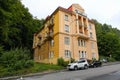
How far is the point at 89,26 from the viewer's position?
2007 inches

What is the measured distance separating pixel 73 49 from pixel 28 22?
2047cm

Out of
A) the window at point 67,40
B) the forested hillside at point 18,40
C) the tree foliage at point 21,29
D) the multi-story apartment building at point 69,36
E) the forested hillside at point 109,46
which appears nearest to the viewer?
the forested hillside at point 18,40

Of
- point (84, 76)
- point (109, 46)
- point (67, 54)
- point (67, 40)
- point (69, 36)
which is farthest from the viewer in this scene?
point (109, 46)

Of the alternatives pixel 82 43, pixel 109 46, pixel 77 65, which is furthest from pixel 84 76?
pixel 109 46

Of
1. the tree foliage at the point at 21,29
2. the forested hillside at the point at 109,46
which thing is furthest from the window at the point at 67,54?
the forested hillside at the point at 109,46

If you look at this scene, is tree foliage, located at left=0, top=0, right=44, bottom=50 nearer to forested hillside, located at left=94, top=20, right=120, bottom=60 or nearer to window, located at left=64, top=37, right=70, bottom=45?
window, located at left=64, top=37, right=70, bottom=45

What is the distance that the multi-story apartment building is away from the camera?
4128cm

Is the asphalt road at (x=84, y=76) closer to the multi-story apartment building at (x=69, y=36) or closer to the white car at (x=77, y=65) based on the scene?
the white car at (x=77, y=65)

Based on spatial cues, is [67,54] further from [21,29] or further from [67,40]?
[21,29]

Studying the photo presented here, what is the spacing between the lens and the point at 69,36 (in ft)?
142

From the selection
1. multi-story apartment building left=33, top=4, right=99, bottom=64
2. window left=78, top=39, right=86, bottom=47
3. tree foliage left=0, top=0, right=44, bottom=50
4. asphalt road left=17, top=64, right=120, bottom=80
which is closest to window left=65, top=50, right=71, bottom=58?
multi-story apartment building left=33, top=4, right=99, bottom=64

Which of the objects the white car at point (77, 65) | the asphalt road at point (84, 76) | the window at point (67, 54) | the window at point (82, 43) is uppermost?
the window at point (82, 43)

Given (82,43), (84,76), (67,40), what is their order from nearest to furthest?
(84,76), (67,40), (82,43)

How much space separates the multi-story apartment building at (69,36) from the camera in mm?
41281
